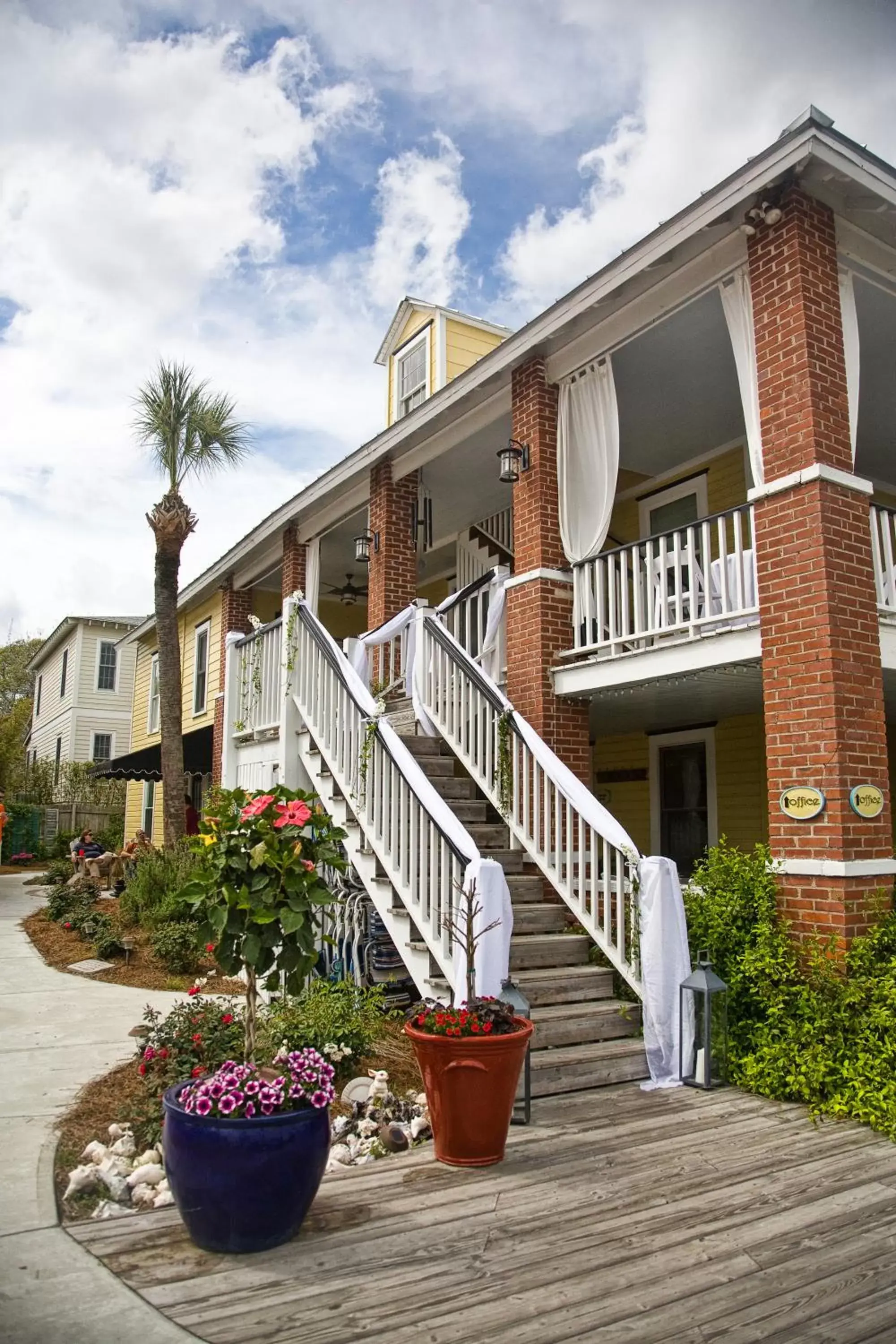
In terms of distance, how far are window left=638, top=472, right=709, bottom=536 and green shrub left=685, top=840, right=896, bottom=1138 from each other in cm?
544

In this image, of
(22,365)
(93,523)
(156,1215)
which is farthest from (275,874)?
(93,523)

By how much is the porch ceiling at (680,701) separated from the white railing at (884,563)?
3.18ft

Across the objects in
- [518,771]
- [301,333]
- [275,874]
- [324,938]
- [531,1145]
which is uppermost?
[301,333]

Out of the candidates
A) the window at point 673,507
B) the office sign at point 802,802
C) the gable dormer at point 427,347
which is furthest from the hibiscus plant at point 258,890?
the gable dormer at point 427,347

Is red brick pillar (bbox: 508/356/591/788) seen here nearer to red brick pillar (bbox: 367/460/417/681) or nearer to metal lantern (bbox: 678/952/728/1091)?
red brick pillar (bbox: 367/460/417/681)

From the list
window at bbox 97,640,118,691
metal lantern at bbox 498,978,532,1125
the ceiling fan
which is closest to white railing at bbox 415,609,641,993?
metal lantern at bbox 498,978,532,1125

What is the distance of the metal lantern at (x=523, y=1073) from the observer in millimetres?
5160

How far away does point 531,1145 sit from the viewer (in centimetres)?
483

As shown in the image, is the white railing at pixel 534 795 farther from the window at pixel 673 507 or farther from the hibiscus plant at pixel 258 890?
the window at pixel 673 507

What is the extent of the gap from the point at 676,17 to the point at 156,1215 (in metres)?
5.39

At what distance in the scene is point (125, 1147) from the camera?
4918 millimetres

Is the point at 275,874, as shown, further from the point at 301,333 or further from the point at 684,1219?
the point at 301,333

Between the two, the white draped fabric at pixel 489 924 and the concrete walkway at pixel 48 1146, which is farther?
the white draped fabric at pixel 489 924

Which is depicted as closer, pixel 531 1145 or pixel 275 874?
pixel 275 874
